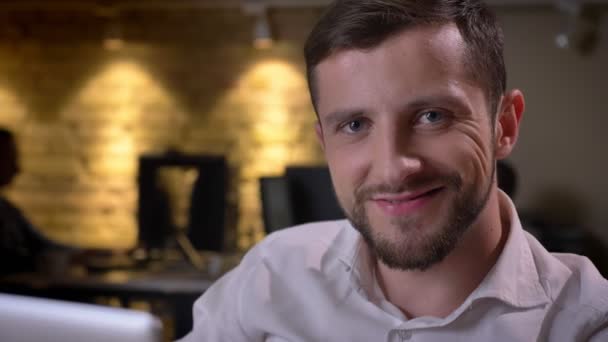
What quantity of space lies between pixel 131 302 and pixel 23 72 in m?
2.44

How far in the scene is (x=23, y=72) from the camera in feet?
11.0

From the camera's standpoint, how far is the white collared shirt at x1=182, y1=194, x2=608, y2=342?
1.73ft

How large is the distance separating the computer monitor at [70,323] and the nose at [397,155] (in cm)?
23

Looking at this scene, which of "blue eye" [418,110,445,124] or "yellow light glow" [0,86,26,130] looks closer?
"blue eye" [418,110,445,124]

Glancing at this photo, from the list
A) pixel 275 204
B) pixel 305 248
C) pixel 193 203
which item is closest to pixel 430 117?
pixel 305 248

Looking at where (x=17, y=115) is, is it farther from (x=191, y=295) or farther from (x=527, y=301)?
(x=527, y=301)

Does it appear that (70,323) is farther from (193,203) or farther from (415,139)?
(193,203)

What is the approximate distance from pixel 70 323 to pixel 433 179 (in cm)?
29

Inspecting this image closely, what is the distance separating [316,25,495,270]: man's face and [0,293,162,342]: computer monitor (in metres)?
0.23

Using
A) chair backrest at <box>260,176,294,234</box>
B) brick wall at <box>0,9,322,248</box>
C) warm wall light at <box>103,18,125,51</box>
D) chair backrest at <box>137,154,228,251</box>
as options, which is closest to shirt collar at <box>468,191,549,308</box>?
chair backrest at <box>260,176,294,234</box>

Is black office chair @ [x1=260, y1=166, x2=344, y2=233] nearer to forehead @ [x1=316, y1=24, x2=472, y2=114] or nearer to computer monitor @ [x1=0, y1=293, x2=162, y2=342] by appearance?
forehead @ [x1=316, y1=24, x2=472, y2=114]

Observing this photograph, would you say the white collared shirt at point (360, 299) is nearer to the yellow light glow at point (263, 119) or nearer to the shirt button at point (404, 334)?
the shirt button at point (404, 334)

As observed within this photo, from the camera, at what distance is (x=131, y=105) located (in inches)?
128

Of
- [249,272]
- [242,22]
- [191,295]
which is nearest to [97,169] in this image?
[242,22]
